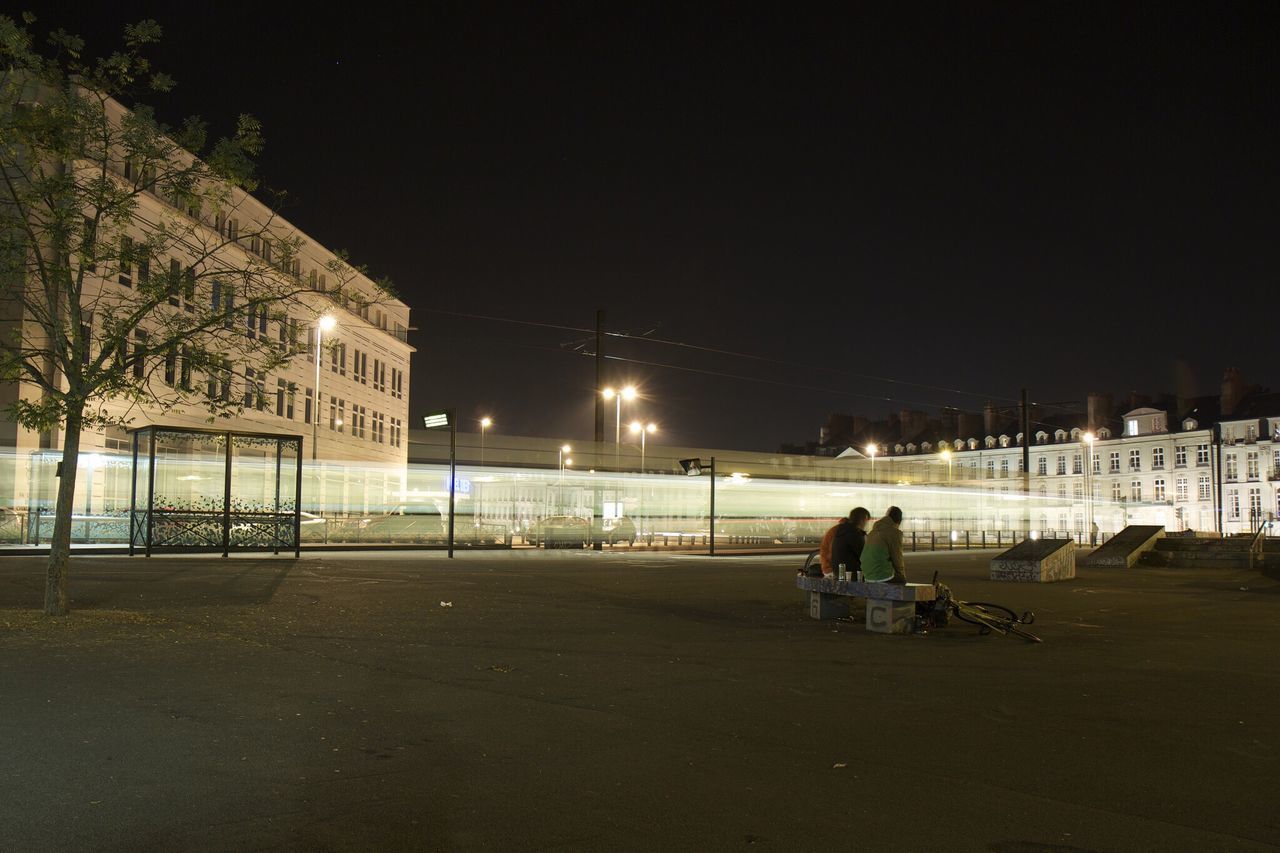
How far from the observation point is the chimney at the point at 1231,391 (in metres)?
97.6

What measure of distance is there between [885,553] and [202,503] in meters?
17.9

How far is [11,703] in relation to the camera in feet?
25.2

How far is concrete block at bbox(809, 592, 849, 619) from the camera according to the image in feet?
47.9

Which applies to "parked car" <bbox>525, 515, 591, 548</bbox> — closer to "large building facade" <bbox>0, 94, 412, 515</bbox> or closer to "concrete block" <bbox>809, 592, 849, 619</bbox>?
"large building facade" <bbox>0, 94, 412, 515</bbox>

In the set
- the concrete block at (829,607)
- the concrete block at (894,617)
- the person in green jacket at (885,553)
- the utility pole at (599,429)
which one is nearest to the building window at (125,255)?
the person in green jacket at (885,553)

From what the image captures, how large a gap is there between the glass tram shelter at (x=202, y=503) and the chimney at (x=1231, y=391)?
94.6 metres

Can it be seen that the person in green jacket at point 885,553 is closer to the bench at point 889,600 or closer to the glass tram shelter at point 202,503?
the bench at point 889,600

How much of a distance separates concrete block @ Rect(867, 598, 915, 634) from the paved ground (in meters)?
0.33

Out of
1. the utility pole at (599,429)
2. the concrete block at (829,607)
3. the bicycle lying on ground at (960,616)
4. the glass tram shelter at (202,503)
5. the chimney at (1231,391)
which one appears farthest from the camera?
the chimney at (1231,391)

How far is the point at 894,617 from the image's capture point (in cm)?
1285

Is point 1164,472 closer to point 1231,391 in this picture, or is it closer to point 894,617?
point 1231,391

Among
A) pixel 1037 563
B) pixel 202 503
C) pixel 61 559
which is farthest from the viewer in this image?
pixel 202 503

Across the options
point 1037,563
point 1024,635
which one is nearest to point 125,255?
point 1024,635

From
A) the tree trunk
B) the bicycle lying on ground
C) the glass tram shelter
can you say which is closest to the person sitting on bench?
the bicycle lying on ground
